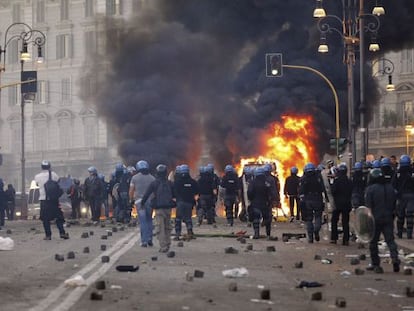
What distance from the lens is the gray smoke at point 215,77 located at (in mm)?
46219

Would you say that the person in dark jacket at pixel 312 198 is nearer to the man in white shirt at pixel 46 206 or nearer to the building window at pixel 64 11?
the man in white shirt at pixel 46 206

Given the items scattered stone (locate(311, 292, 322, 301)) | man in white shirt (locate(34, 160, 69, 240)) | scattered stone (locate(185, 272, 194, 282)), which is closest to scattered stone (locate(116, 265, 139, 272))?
scattered stone (locate(185, 272, 194, 282))

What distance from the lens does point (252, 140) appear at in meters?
46.4

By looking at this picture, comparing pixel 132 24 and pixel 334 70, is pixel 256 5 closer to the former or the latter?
pixel 334 70

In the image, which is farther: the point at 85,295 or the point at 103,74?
the point at 103,74

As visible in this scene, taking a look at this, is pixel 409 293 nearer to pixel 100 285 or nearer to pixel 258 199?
pixel 100 285

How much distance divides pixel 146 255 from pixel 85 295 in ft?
23.0

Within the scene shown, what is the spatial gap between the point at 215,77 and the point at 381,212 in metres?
36.9

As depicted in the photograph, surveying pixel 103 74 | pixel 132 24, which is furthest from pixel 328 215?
pixel 103 74

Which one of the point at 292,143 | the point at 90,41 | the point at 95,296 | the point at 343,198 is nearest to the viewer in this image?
the point at 95,296

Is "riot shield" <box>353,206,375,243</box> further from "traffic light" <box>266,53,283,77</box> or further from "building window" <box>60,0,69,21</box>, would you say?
"building window" <box>60,0,69,21</box>

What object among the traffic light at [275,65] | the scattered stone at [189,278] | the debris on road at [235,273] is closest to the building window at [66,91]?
the traffic light at [275,65]

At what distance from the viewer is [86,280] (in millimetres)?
14977

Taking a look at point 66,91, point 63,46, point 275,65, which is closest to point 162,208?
point 275,65
